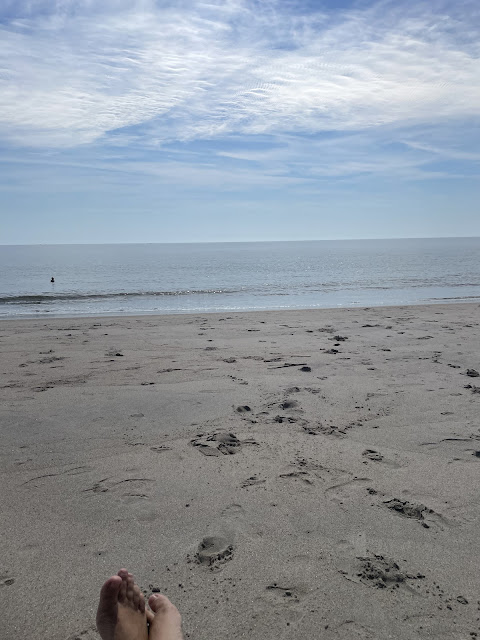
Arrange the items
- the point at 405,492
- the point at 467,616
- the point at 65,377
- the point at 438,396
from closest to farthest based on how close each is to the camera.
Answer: the point at 467,616
the point at 405,492
the point at 438,396
the point at 65,377

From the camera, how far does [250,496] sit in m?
3.37

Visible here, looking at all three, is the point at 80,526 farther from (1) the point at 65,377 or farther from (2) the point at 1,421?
(1) the point at 65,377

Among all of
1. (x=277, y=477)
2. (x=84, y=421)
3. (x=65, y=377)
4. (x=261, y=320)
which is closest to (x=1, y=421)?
(x=84, y=421)

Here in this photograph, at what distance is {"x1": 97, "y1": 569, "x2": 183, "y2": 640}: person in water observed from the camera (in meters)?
2.17

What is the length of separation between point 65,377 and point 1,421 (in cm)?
179

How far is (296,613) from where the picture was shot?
7.55 feet

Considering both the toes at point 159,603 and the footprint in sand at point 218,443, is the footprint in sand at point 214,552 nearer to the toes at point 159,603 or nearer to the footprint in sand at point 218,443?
the toes at point 159,603

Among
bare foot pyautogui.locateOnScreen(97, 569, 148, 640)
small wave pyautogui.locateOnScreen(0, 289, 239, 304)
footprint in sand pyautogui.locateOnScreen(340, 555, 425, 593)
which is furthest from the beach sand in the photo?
small wave pyautogui.locateOnScreen(0, 289, 239, 304)

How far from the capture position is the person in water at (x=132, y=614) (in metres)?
2.17

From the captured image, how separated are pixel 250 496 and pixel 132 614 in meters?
1.23

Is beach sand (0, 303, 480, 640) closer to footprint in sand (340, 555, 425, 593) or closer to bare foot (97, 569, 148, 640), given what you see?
footprint in sand (340, 555, 425, 593)

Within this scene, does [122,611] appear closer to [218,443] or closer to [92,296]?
[218,443]

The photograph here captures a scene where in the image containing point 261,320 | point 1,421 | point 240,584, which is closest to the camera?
point 240,584

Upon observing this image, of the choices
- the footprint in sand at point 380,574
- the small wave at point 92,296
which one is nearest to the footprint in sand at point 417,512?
the footprint in sand at point 380,574
